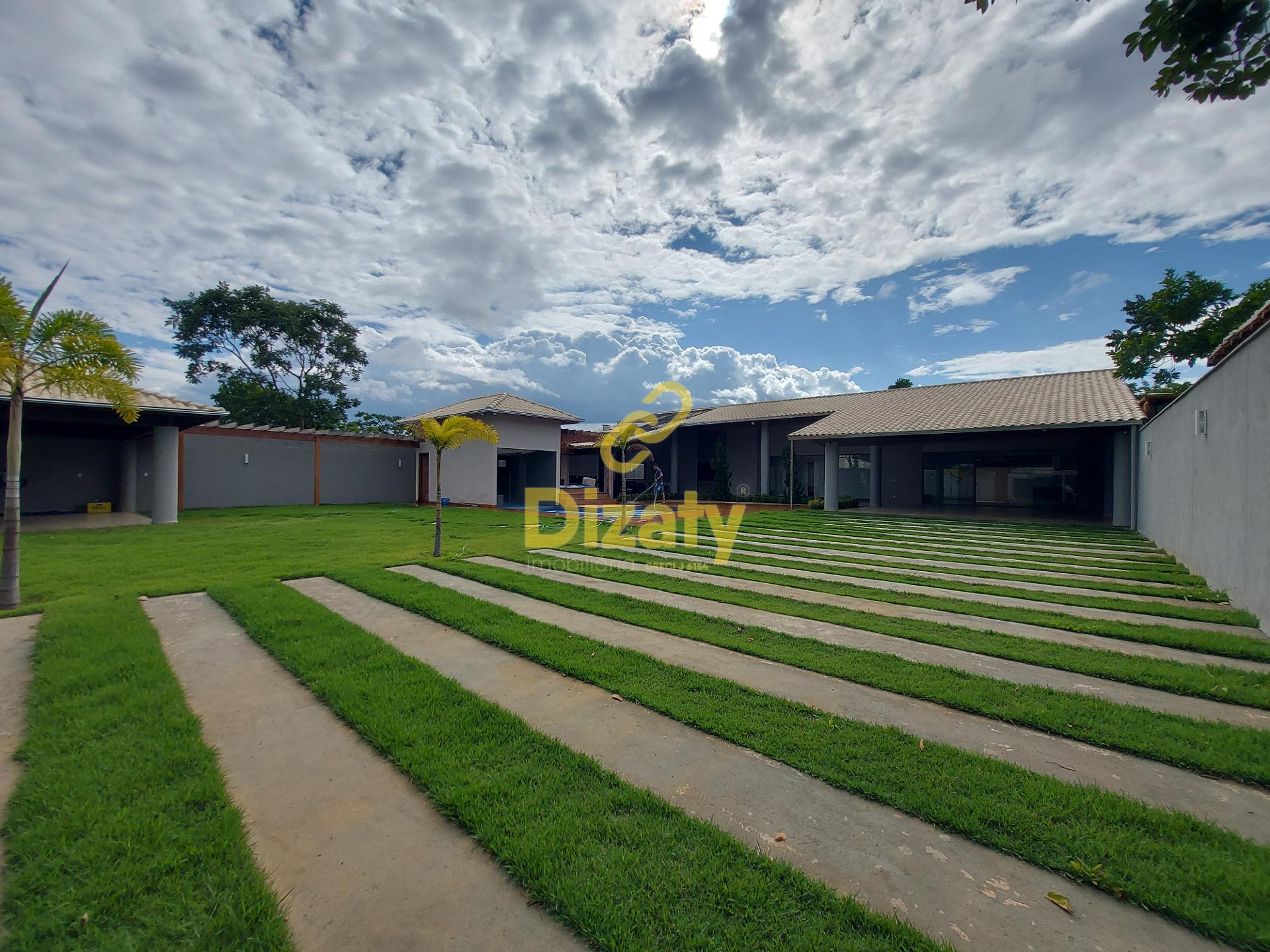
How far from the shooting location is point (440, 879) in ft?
6.53

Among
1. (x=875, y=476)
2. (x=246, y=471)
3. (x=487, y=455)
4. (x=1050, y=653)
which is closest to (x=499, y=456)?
(x=487, y=455)

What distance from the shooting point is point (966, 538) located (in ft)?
40.6

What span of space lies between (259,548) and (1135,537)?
17.9m

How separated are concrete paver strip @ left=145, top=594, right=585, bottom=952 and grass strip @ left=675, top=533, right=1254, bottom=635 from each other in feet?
18.8

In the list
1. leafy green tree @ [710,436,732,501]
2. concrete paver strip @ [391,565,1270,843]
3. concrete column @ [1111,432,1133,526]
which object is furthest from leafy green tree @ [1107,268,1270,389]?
concrete paver strip @ [391,565,1270,843]

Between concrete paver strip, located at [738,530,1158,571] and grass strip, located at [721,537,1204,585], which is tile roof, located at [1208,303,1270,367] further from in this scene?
concrete paver strip, located at [738,530,1158,571]

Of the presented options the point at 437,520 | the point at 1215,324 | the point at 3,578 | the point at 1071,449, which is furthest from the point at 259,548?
the point at 1215,324

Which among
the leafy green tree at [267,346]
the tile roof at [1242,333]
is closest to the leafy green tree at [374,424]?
the leafy green tree at [267,346]

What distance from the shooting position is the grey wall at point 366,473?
Answer: 72.4 ft

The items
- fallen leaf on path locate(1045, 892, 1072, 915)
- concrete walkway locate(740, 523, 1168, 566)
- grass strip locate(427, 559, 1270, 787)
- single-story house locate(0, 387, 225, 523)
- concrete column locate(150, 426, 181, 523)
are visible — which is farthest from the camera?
concrete column locate(150, 426, 181, 523)

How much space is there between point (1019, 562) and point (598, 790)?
9.21 metres

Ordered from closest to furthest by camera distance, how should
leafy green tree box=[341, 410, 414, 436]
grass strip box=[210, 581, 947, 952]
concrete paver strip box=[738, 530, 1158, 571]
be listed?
1. grass strip box=[210, 581, 947, 952]
2. concrete paver strip box=[738, 530, 1158, 571]
3. leafy green tree box=[341, 410, 414, 436]

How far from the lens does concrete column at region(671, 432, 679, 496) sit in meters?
27.4

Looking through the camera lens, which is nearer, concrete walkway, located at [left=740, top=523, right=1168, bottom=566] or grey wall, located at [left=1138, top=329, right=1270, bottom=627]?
grey wall, located at [left=1138, top=329, right=1270, bottom=627]
